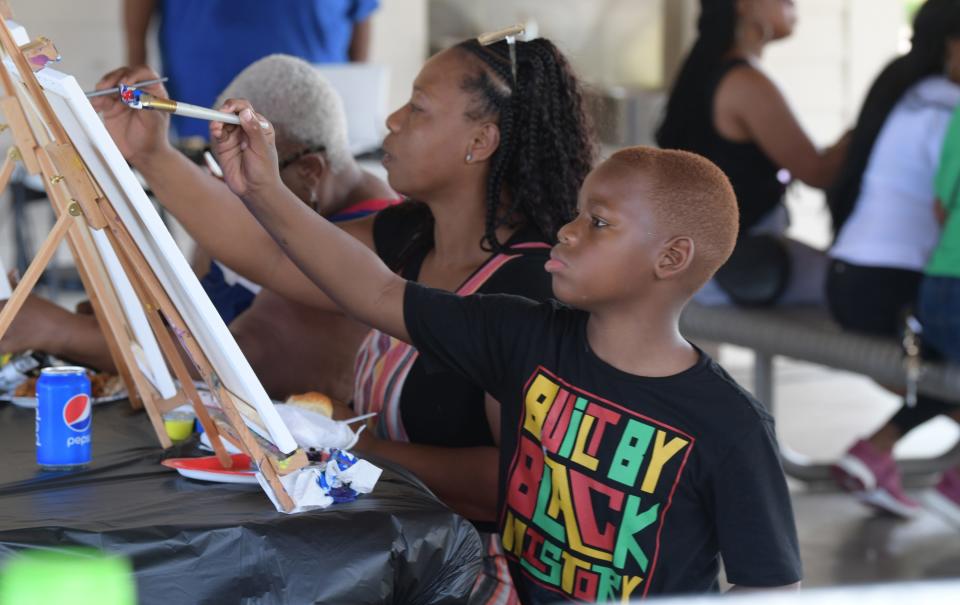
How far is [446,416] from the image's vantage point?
5.95 ft

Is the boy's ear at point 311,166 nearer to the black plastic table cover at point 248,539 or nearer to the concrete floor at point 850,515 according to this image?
the black plastic table cover at point 248,539

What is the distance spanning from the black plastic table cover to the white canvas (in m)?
0.09

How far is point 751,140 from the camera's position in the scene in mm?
3408

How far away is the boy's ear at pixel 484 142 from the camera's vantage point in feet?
6.09

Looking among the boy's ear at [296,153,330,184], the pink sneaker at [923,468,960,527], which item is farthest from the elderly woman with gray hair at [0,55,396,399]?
the pink sneaker at [923,468,960,527]

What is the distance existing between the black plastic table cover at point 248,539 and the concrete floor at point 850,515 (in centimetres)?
181

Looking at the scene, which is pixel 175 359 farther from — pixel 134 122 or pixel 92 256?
pixel 134 122

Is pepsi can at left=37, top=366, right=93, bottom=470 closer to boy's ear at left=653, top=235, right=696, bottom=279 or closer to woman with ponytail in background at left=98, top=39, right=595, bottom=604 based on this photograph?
woman with ponytail in background at left=98, top=39, right=595, bottom=604

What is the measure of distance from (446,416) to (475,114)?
0.44m

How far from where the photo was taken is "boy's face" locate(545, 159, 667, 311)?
145 cm

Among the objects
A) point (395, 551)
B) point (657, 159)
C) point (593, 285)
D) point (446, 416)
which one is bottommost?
point (446, 416)

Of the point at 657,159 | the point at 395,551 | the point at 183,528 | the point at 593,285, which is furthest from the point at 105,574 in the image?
the point at 657,159

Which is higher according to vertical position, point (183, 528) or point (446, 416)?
point (183, 528)

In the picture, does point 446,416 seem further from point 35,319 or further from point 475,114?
point 35,319
